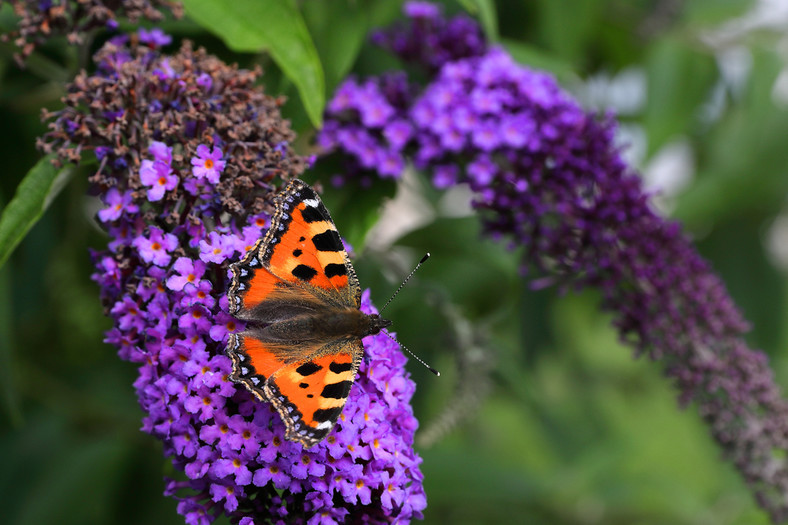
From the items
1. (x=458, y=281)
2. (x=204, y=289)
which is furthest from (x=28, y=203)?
(x=458, y=281)

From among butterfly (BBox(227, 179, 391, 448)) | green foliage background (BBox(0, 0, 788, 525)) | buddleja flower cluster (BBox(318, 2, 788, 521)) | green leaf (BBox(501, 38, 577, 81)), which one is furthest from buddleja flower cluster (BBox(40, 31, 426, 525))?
green leaf (BBox(501, 38, 577, 81))

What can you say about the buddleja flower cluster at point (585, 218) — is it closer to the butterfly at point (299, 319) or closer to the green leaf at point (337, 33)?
the green leaf at point (337, 33)

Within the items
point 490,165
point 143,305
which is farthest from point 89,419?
point 490,165

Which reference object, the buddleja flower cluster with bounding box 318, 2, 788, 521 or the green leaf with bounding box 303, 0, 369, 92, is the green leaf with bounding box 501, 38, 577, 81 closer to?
the buddleja flower cluster with bounding box 318, 2, 788, 521

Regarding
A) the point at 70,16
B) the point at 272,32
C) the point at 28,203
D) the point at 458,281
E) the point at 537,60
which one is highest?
the point at 537,60

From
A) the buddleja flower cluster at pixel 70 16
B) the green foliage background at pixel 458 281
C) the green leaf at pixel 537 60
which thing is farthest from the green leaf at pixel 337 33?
the green leaf at pixel 537 60

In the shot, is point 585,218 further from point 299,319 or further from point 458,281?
point 299,319

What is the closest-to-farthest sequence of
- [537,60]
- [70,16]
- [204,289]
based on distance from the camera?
[204,289]
[70,16]
[537,60]
